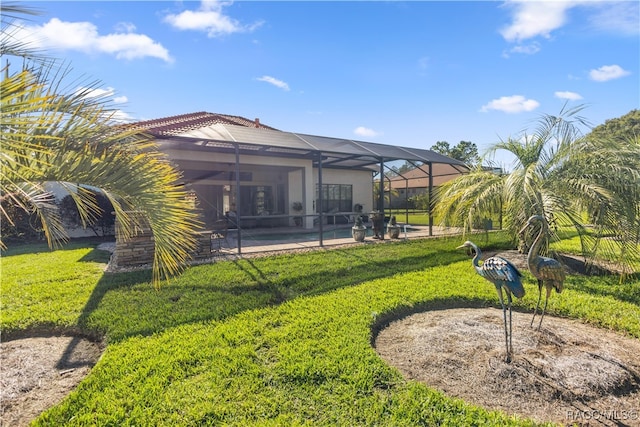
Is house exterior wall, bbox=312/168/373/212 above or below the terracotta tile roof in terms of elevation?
below

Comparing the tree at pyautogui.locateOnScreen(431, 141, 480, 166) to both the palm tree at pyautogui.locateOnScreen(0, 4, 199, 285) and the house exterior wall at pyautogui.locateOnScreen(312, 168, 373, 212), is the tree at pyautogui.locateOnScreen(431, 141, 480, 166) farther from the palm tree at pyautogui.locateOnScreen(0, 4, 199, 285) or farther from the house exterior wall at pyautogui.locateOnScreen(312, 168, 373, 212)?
the palm tree at pyautogui.locateOnScreen(0, 4, 199, 285)

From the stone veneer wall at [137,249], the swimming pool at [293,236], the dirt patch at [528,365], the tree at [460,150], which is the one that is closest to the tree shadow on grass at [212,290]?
the stone veneer wall at [137,249]

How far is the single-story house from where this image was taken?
10.7 meters

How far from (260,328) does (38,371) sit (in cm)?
228

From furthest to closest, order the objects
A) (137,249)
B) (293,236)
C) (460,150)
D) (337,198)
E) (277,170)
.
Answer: (460,150) < (337,198) < (277,170) < (293,236) < (137,249)

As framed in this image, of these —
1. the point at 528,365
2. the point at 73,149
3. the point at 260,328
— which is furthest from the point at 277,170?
the point at 528,365

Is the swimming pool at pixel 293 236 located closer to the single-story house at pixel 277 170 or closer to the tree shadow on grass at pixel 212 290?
the single-story house at pixel 277 170

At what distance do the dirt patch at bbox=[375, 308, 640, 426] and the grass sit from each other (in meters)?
0.29

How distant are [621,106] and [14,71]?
13.6m

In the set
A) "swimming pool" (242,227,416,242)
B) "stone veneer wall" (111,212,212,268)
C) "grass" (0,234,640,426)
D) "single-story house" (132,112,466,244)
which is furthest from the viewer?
"swimming pool" (242,227,416,242)

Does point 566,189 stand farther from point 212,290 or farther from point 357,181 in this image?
point 357,181

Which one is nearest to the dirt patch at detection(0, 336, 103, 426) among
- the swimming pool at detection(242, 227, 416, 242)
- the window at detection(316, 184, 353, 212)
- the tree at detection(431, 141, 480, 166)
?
the swimming pool at detection(242, 227, 416, 242)

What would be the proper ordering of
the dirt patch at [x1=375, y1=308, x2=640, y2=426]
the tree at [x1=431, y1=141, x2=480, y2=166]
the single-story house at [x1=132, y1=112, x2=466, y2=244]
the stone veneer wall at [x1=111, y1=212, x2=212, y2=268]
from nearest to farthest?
the dirt patch at [x1=375, y1=308, x2=640, y2=426], the stone veneer wall at [x1=111, y1=212, x2=212, y2=268], the single-story house at [x1=132, y1=112, x2=466, y2=244], the tree at [x1=431, y1=141, x2=480, y2=166]

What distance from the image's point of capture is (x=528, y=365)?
121 inches
